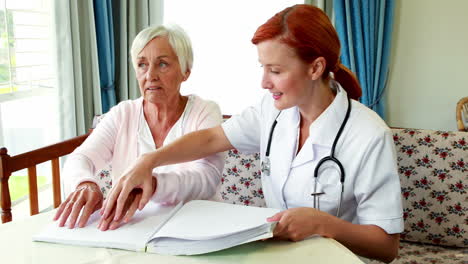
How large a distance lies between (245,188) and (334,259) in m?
1.18

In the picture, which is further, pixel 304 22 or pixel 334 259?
pixel 304 22

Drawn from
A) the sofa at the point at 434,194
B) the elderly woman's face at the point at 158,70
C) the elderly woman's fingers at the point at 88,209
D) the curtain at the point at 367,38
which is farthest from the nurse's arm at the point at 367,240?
the curtain at the point at 367,38

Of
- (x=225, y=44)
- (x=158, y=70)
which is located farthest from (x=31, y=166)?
(x=225, y=44)

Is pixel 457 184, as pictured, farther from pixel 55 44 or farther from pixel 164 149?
pixel 55 44

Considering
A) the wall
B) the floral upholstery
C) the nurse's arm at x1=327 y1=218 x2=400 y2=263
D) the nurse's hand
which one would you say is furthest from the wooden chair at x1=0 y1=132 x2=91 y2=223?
the wall

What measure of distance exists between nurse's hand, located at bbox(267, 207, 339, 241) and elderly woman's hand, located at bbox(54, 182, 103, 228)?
0.44 metres

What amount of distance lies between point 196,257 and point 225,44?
8.48 feet

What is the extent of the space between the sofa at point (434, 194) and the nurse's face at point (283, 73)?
31.4 inches

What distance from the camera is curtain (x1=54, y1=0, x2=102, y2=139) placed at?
101 inches

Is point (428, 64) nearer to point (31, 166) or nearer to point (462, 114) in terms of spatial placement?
point (462, 114)

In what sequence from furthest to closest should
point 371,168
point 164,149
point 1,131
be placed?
point 1,131 → point 164,149 → point 371,168

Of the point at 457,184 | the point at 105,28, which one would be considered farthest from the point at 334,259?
the point at 105,28

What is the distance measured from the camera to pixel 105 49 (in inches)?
114

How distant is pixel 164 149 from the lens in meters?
1.36
